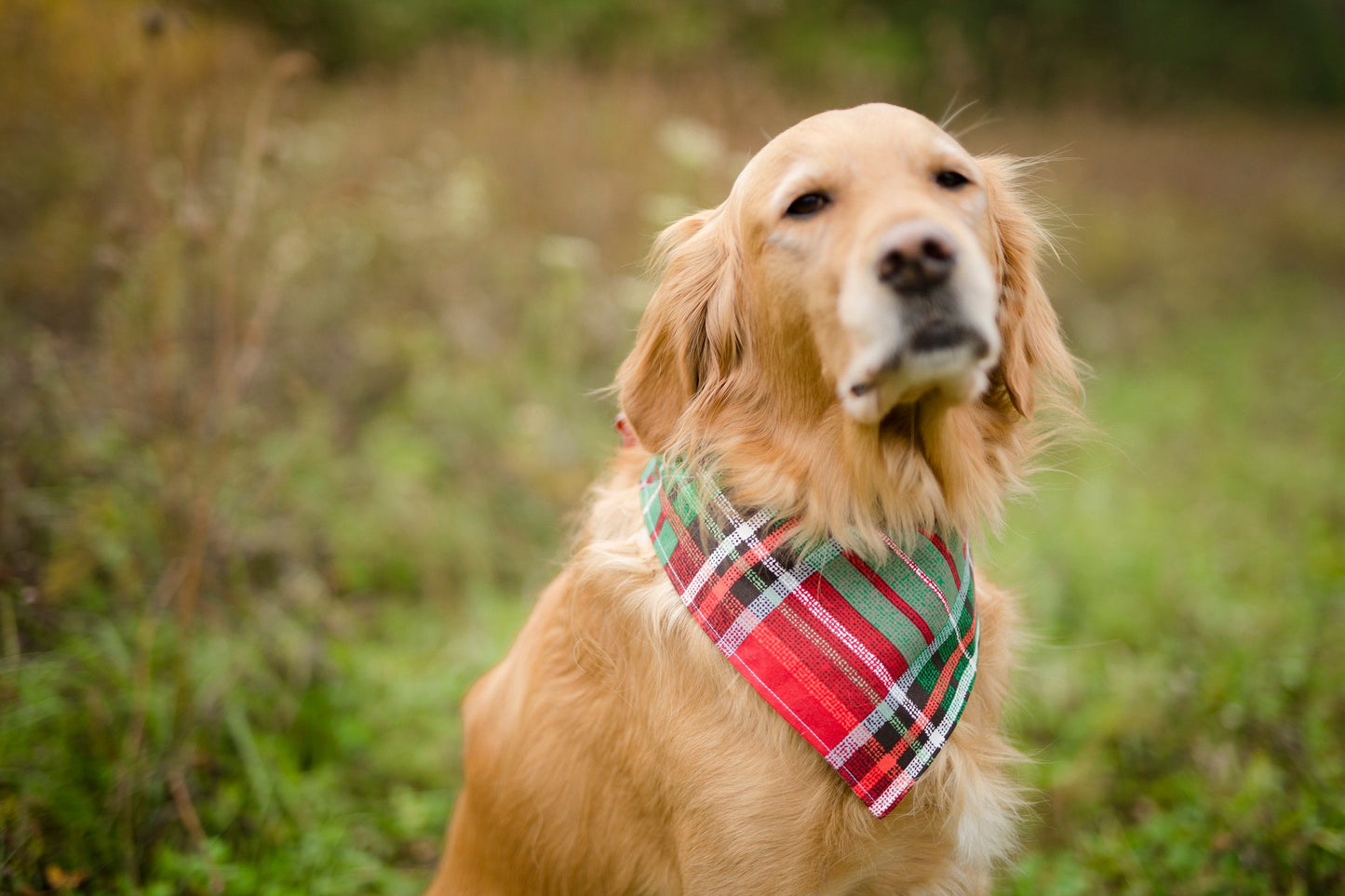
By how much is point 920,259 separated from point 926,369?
0.18m

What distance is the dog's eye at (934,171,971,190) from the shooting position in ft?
5.20

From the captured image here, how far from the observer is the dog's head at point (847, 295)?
1.32 meters

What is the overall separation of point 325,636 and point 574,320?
204 centimetres

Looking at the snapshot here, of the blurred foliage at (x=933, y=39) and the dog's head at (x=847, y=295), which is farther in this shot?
the blurred foliage at (x=933, y=39)

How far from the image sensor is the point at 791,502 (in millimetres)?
1637

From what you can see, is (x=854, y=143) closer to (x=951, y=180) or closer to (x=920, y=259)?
(x=951, y=180)

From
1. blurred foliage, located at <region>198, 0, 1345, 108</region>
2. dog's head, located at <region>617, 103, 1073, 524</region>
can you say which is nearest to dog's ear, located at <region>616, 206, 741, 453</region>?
dog's head, located at <region>617, 103, 1073, 524</region>

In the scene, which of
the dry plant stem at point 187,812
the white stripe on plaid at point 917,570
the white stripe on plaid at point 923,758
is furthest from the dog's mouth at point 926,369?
the dry plant stem at point 187,812

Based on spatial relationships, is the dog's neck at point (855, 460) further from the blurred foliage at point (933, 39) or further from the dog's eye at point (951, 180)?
the blurred foliage at point (933, 39)

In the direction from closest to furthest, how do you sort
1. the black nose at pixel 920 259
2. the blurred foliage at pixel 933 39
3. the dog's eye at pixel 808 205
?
the black nose at pixel 920 259, the dog's eye at pixel 808 205, the blurred foliage at pixel 933 39

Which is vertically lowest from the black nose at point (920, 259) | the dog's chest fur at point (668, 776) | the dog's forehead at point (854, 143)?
the dog's chest fur at point (668, 776)

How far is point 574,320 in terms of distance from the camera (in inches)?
171

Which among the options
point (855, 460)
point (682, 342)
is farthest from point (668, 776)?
point (682, 342)

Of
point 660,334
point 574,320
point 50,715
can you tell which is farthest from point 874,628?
point 574,320
